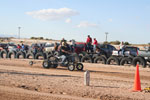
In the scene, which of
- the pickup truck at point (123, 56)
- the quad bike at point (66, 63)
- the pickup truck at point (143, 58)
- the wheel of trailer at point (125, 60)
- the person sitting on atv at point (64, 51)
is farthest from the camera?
the pickup truck at point (123, 56)

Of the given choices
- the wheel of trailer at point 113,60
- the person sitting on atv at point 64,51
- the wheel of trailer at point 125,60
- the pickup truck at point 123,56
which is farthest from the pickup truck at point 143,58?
the person sitting on atv at point 64,51

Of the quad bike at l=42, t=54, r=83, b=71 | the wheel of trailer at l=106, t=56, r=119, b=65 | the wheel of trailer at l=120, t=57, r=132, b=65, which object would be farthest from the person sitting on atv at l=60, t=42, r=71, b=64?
the wheel of trailer at l=120, t=57, r=132, b=65

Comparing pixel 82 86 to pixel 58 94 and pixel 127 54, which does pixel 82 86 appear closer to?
pixel 58 94

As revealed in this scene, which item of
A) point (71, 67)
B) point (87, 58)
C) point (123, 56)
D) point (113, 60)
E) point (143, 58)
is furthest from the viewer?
point (87, 58)

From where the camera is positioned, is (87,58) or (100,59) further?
(87,58)

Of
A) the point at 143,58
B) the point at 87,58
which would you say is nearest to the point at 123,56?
the point at 143,58

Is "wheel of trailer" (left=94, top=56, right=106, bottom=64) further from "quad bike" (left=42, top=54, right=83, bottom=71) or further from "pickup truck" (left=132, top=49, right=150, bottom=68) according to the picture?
"quad bike" (left=42, top=54, right=83, bottom=71)

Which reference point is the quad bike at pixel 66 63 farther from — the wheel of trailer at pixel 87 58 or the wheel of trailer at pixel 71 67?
the wheel of trailer at pixel 87 58

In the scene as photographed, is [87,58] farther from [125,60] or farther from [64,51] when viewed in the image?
[64,51]

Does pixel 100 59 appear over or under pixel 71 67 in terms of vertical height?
over

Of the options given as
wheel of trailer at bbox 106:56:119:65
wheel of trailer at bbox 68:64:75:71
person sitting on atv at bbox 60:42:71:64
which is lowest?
wheel of trailer at bbox 68:64:75:71

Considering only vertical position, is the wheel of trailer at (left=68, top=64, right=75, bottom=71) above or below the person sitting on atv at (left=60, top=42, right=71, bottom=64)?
below

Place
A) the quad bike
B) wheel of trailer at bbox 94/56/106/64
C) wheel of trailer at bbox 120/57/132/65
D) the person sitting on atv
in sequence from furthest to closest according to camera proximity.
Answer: wheel of trailer at bbox 94/56/106/64, wheel of trailer at bbox 120/57/132/65, the person sitting on atv, the quad bike

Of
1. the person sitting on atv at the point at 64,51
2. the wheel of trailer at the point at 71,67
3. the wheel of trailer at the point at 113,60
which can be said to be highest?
the person sitting on atv at the point at 64,51
